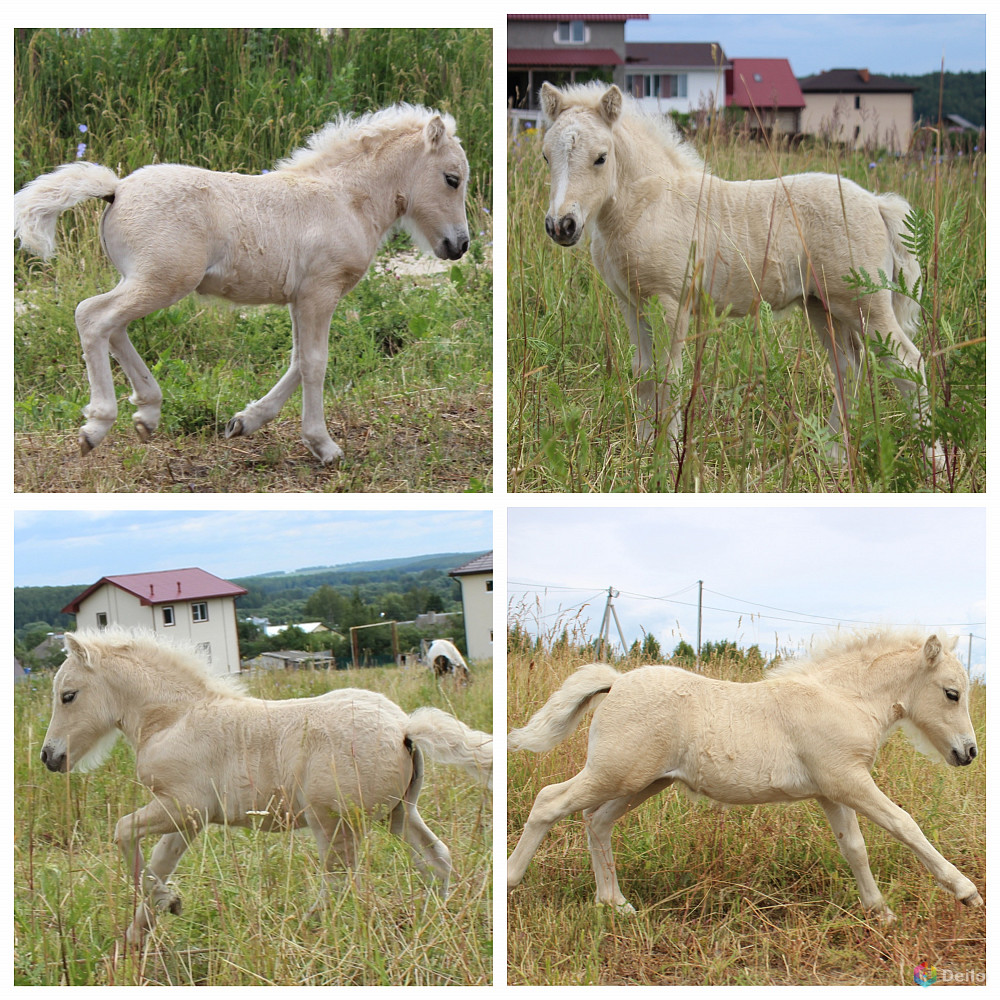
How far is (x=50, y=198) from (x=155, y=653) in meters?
1.61

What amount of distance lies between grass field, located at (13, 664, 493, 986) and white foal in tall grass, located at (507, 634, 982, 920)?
0.29 m

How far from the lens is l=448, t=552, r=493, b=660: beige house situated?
11.2 ft

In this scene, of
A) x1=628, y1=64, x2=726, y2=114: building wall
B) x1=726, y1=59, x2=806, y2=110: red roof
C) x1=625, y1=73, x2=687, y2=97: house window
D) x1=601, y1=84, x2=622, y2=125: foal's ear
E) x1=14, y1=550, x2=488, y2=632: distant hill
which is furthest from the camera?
x1=726, y1=59, x2=806, y2=110: red roof

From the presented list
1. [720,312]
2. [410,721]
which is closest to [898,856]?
[410,721]

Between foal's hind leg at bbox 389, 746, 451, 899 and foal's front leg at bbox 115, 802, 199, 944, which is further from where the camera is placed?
foal's hind leg at bbox 389, 746, 451, 899

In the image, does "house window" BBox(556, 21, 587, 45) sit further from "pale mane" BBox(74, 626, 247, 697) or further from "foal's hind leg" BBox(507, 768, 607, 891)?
"foal's hind leg" BBox(507, 768, 607, 891)

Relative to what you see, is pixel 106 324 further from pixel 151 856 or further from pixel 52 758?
pixel 151 856

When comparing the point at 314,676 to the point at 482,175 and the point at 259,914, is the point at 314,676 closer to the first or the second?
the point at 259,914

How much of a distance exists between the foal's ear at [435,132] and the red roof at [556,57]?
2.45 metres

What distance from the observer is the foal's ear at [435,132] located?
11.8 ft

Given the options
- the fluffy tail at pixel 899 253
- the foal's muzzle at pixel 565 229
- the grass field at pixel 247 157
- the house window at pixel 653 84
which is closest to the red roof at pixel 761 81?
the house window at pixel 653 84

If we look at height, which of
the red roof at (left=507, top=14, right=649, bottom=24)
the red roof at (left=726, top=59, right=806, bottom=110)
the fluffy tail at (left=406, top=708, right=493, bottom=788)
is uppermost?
the red roof at (left=726, top=59, right=806, bottom=110)

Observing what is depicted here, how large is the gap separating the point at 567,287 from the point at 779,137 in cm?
402

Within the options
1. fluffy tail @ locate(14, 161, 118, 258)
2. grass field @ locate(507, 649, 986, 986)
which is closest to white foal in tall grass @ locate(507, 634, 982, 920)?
grass field @ locate(507, 649, 986, 986)
